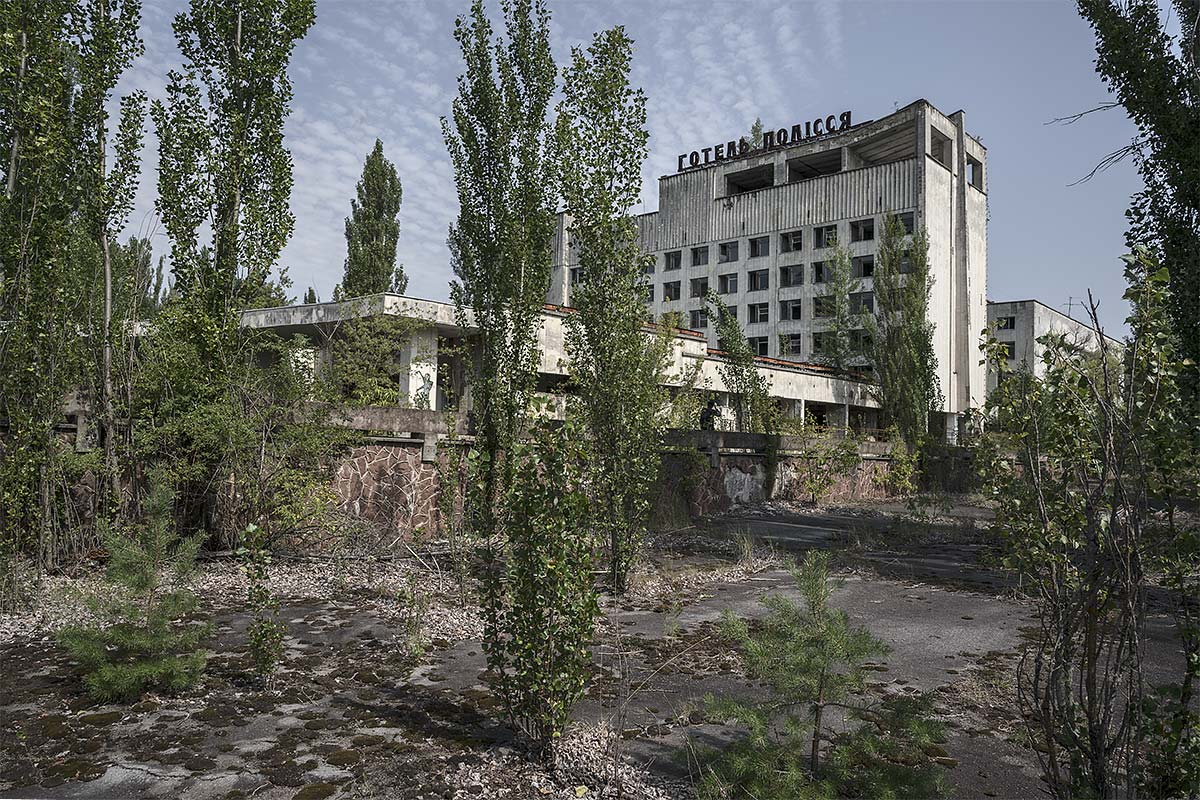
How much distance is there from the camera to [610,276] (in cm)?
930

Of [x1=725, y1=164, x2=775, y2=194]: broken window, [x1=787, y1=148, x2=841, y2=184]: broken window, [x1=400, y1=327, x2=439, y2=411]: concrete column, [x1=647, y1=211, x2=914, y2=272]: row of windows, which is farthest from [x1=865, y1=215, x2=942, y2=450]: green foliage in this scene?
[x1=400, y1=327, x2=439, y2=411]: concrete column

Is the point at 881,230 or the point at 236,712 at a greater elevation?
the point at 881,230

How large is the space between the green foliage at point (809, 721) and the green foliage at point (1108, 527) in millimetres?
590

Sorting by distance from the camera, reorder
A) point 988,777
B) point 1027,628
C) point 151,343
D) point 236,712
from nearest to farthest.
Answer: point 988,777 < point 236,712 < point 1027,628 < point 151,343

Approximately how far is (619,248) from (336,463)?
17.5ft

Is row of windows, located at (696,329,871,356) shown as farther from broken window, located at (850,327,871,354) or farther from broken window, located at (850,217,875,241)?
broken window, located at (850,217,875,241)

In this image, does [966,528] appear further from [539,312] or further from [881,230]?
[881,230]

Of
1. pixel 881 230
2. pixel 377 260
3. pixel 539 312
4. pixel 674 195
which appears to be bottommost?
pixel 539 312

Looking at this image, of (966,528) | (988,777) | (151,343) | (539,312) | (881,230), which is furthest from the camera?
(881,230)

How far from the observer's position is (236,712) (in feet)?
16.0

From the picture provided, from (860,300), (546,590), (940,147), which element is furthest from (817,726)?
(940,147)

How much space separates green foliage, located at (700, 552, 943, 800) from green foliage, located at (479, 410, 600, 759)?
32.4 inches

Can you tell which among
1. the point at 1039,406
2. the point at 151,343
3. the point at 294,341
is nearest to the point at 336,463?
the point at 294,341

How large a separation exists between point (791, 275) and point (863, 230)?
16.3 ft
